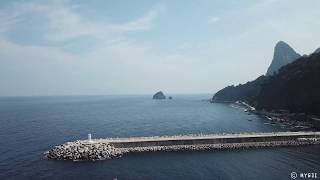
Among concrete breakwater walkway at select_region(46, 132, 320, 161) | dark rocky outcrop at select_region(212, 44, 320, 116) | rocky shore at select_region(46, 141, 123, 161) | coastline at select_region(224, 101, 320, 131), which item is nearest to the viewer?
rocky shore at select_region(46, 141, 123, 161)

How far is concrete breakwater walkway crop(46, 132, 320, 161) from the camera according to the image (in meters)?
79.3

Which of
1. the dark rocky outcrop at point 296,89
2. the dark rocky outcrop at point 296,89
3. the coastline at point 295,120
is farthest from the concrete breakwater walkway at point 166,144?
the dark rocky outcrop at point 296,89

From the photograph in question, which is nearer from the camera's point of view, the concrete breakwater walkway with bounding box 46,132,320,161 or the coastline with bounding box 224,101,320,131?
the concrete breakwater walkway with bounding box 46,132,320,161

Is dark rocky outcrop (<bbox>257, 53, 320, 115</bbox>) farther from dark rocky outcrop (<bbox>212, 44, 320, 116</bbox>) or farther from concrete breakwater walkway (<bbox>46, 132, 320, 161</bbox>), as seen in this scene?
concrete breakwater walkway (<bbox>46, 132, 320, 161</bbox>)

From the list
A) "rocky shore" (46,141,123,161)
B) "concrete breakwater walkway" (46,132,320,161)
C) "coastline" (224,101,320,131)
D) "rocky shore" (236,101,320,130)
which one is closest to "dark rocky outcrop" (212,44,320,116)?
"coastline" (224,101,320,131)

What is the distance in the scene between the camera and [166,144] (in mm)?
88188

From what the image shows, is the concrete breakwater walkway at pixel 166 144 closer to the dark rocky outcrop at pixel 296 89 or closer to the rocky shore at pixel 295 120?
the rocky shore at pixel 295 120

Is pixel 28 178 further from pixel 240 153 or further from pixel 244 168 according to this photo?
pixel 240 153

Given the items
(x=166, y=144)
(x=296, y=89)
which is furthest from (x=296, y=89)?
(x=166, y=144)

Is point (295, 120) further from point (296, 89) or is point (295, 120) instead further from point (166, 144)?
point (166, 144)

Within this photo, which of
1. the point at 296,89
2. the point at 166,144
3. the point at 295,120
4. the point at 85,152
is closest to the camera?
the point at 85,152

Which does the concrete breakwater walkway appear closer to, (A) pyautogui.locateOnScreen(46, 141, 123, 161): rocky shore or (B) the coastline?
(A) pyautogui.locateOnScreen(46, 141, 123, 161): rocky shore

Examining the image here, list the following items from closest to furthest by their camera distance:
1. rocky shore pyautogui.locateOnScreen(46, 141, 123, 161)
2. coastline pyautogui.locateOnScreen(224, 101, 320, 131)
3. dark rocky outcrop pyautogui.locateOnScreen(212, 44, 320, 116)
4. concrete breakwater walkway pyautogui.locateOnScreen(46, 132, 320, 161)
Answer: rocky shore pyautogui.locateOnScreen(46, 141, 123, 161)
concrete breakwater walkway pyautogui.locateOnScreen(46, 132, 320, 161)
coastline pyautogui.locateOnScreen(224, 101, 320, 131)
dark rocky outcrop pyautogui.locateOnScreen(212, 44, 320, 116)

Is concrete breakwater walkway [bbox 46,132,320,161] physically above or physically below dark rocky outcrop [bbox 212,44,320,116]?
below
